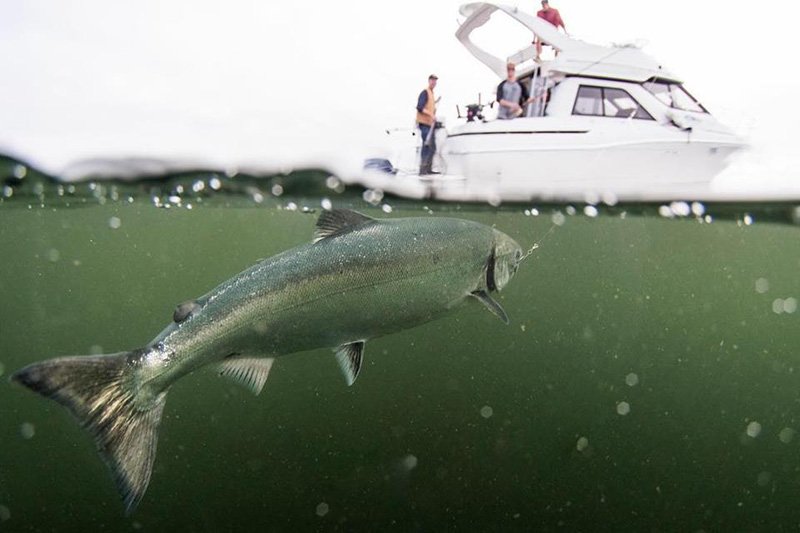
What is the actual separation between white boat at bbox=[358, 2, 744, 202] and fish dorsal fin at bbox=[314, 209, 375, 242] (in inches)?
201

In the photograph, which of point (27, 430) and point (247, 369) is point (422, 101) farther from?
point (27, 430)

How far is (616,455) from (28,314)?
84.3ft

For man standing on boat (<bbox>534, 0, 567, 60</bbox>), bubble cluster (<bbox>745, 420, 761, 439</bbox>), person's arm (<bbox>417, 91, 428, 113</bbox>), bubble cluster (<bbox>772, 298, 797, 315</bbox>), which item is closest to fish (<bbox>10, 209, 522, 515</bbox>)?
person's arm (<bbox>417, 91, 428, 113</bbox>)

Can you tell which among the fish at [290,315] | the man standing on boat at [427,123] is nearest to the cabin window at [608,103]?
the man standing on boat at [427,123]

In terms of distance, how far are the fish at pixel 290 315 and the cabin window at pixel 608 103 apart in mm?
5633

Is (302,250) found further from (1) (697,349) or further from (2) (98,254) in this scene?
(1) (697,349)

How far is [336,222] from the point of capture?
3.58 meters

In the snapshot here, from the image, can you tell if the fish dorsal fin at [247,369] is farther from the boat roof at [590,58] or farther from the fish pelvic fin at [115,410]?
the boat roof at [590,58]

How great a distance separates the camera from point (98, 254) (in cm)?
1464

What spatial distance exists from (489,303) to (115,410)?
254 cm

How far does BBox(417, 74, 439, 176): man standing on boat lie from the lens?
26.9 ft

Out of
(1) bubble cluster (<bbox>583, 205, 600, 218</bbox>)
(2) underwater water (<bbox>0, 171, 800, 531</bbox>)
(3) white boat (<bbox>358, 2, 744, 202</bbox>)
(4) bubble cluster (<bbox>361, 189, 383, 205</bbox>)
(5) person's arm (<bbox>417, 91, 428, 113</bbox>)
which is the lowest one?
(2) underwater water (<bbox>0, 171, 800, 531</bbox>)

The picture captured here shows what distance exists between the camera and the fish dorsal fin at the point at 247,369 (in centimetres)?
333

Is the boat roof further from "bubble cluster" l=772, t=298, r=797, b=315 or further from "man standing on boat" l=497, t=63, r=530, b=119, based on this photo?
"bubble cluster" l=772, t=298, r=797, b=315
